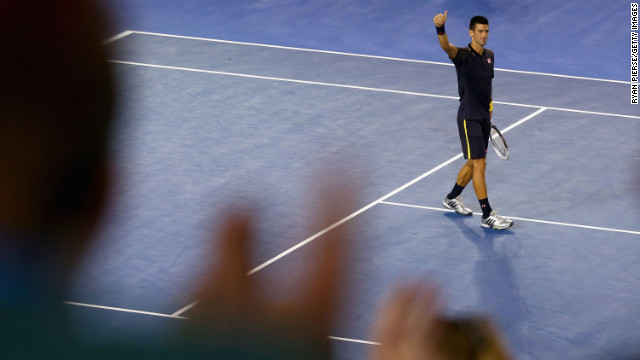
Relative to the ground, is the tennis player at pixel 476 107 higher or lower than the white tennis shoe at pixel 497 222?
higher

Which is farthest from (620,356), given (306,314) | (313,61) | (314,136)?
(313,61)

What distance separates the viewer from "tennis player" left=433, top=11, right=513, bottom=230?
32.8ft

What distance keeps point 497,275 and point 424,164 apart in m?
3.04

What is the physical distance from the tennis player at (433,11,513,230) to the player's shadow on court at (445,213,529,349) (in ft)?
0.55

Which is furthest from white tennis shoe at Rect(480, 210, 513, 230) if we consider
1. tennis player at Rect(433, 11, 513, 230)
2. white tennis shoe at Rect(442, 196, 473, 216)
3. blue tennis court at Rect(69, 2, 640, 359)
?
white tennis shoe at Rect(442, 196, 473, 216)

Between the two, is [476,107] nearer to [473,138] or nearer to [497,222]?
[473,138]

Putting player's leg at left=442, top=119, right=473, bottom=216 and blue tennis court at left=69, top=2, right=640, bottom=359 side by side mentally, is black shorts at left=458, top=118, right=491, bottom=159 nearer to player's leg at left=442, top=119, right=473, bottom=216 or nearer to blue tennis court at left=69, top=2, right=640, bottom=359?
player's leg at left=442, top=119, right=473, bottom=216

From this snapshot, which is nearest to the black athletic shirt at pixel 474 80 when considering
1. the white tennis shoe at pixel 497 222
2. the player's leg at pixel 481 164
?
the player's leg at pixel 481 164

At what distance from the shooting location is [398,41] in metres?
17.5

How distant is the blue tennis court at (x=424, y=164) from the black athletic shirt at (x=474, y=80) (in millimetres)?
1172

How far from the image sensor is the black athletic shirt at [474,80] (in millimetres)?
10047

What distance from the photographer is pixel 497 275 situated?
A: 30.2ft

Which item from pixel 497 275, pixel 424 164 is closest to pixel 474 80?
pixel 497 275

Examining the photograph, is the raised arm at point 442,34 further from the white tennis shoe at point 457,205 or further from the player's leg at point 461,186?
the white tennis shoe at point 457,205
